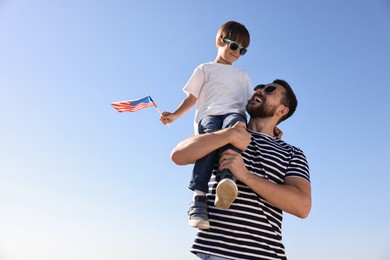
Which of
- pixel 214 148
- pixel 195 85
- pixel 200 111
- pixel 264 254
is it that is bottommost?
pixel 264 254

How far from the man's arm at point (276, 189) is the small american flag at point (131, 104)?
15.0 ft

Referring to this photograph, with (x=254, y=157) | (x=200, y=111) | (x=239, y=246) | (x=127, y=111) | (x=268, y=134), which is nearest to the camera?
(x=239, y=246)

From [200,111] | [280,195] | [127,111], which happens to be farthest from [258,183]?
[127,111]

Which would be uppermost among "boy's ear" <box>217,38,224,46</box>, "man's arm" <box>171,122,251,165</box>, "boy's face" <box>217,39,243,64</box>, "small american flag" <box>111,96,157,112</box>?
"small american flag" <box>111,96,157,112</box>

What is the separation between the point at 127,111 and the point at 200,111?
3313 millimetres

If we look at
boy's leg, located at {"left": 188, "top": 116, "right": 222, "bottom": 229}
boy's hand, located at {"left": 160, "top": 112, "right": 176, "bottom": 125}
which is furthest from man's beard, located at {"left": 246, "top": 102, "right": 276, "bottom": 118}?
boy's hand, located at {"left": 160, "top": 112, "right": 176, "bottom": 125}

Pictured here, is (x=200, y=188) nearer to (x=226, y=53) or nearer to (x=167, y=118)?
(x=167, y=118)

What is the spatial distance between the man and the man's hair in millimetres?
695

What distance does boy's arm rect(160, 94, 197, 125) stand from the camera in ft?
18.0

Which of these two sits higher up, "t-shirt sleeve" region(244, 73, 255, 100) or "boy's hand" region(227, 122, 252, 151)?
"t-shirt sleeve" region(244, 73, 255, 100)

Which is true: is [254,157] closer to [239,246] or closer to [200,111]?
[239,246]

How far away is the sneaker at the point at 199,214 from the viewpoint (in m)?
3.47

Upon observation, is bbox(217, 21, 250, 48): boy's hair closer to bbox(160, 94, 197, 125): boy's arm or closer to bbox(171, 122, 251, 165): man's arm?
bbox(160, 94, 197, 125): boy's arm

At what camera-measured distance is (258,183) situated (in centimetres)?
344
